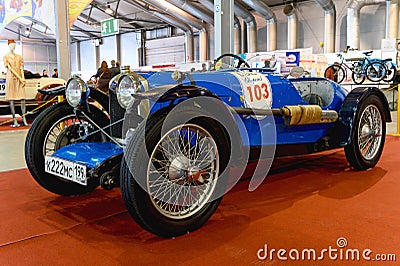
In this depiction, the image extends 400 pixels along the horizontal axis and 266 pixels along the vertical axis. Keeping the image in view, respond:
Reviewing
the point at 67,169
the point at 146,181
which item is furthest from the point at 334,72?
the point at 146,181

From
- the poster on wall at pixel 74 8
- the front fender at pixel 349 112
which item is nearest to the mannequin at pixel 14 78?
the poster on wall at pixel 74 8

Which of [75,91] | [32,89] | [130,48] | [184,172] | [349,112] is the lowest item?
[184,172]

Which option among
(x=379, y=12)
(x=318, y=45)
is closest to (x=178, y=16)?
(x=318, y=45)

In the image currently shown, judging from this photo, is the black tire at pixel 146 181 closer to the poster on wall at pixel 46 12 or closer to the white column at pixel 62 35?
the white column at pixel 62 35

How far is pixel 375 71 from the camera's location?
11.8 meters

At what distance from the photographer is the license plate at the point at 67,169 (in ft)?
7.92

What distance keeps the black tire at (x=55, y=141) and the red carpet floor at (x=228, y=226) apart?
101 millimetres

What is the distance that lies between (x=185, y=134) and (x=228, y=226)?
633 mm

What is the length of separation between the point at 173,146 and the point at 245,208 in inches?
30.4

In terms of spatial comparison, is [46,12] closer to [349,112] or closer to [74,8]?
[74,8]

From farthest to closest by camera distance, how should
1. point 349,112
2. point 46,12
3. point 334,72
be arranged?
point 334,72 < point 46,12 < point 349,112

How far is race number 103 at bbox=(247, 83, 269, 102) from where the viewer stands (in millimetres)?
3031

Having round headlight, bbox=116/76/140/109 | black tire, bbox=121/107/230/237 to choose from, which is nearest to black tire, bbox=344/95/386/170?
black tire, bbox=121/107/230/237

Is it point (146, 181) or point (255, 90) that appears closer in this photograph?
point (146, 181)
